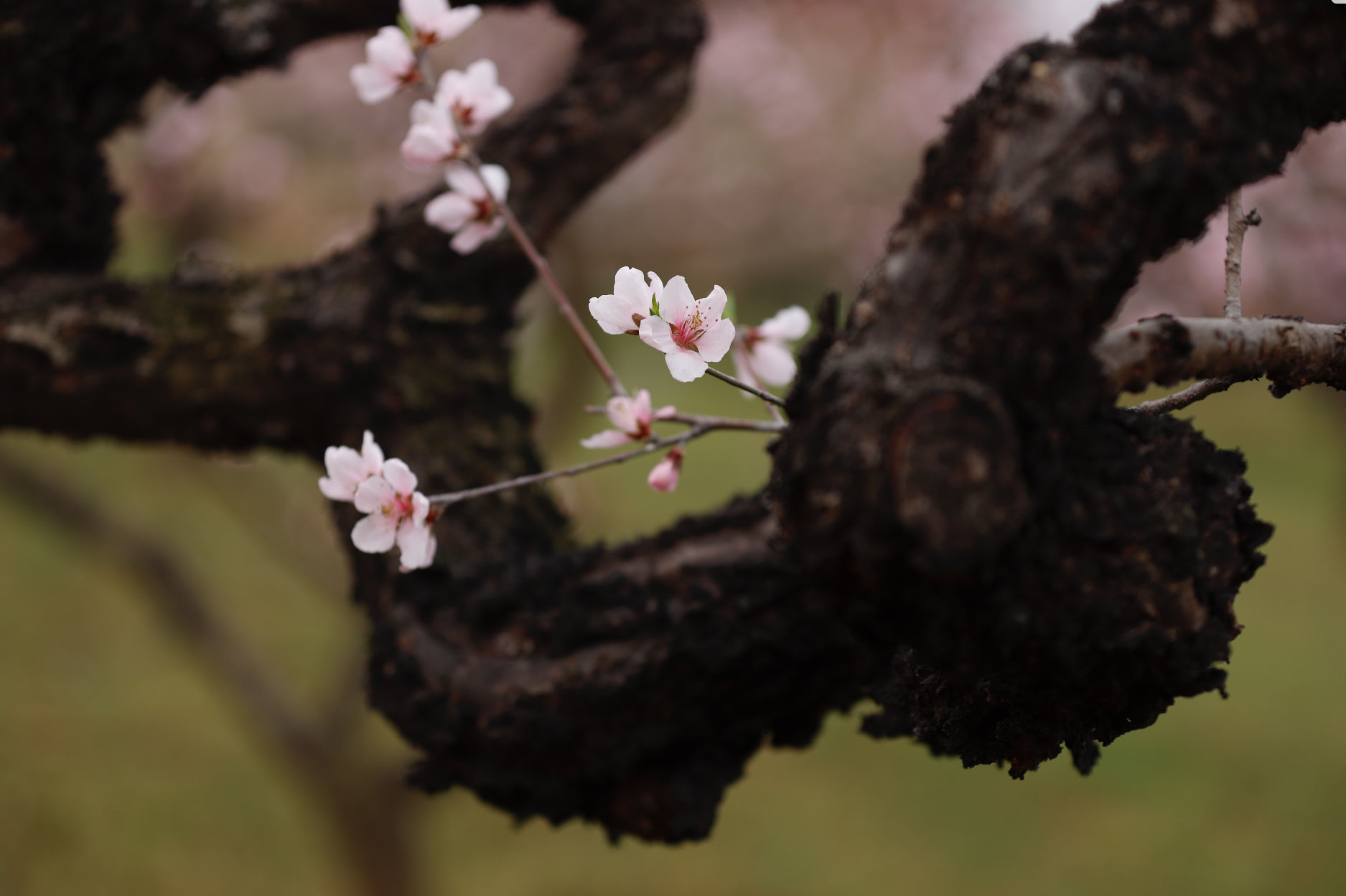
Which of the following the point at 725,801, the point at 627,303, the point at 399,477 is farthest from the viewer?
the point at 725,801

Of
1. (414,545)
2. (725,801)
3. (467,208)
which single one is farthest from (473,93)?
(725,801)

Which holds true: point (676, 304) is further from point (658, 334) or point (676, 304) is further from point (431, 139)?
point (431, 139)

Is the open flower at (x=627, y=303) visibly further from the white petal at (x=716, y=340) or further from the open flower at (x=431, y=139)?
the open flower at (x=431, y=139)

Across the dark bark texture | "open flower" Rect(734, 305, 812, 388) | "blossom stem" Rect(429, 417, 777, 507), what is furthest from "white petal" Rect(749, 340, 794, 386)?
"blossom stem" Rect(429, 417, 777, 507)

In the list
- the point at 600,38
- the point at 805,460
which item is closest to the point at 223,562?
the point at 600,38

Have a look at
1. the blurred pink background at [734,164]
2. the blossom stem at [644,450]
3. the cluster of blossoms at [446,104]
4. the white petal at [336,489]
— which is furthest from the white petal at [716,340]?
the blurred pink background at [734,164]
